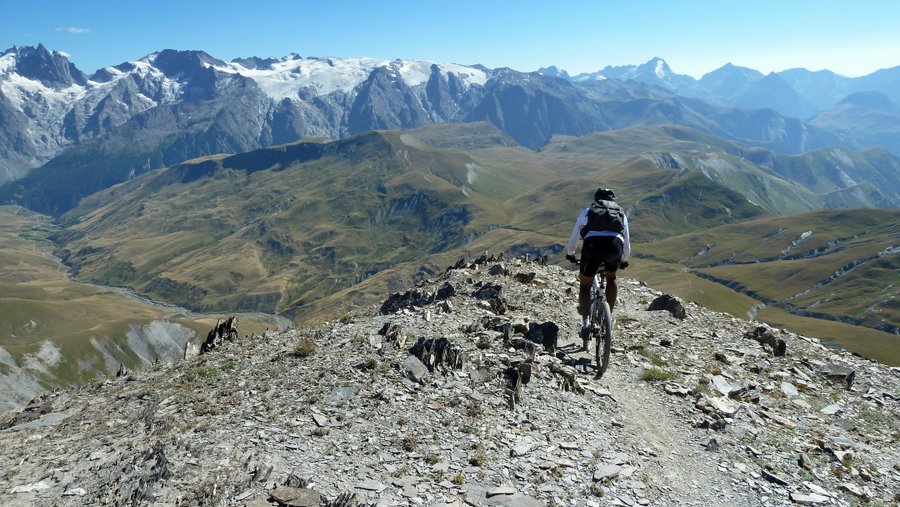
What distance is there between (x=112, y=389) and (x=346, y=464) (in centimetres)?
1125

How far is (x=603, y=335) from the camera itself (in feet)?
59.6

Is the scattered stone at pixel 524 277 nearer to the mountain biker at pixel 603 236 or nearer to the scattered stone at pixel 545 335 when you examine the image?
the scattered stone at pixel 545 335

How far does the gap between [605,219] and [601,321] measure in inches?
138

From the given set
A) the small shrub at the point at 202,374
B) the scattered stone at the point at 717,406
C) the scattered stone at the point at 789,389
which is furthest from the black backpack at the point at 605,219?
the small shrub at the point at 202,374

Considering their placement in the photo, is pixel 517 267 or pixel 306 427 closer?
pixel 306 427

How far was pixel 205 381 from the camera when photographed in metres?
17.3

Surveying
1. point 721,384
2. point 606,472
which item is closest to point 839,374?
point 721,384

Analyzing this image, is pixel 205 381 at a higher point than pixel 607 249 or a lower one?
lower

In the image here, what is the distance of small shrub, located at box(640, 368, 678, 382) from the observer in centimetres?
1870

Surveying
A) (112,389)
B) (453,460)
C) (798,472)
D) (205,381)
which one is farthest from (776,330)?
(112,389)

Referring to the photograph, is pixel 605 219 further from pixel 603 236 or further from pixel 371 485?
pixel 371 485

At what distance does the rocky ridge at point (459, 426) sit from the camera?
12133 mm

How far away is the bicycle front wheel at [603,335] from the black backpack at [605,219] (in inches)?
99.4

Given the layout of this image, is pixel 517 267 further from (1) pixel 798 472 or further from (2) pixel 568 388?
(1) pixel 798 472
